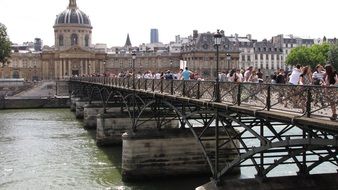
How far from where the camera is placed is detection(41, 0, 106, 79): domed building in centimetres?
15238

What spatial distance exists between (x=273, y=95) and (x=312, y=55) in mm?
92374

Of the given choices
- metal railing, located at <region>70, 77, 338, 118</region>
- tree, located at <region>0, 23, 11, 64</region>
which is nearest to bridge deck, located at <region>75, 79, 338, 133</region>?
metal railing, located at <region>70, 77, 338, 118</region>

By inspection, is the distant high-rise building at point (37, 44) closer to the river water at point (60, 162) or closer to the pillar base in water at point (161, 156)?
the river water at point (60, 162)

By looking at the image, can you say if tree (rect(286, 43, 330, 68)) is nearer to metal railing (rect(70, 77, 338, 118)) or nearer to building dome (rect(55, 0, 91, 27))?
building dome (rect(55, 0, 91, 27))

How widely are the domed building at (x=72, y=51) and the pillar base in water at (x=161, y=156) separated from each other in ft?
407

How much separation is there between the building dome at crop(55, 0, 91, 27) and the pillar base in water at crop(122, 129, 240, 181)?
131 meters

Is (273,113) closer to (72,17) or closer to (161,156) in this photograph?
(161,156)

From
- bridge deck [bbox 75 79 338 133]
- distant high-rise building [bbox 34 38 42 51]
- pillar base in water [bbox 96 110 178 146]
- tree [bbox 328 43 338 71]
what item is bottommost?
pillar base in water [bbox 96 110 178 146]

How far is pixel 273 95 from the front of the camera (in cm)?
1435

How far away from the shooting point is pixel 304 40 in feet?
512

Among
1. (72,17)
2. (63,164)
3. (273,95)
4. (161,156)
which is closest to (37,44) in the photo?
(72,17)

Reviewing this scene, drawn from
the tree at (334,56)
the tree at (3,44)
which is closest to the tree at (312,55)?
the tree at (334,56)

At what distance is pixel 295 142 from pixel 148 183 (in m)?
14.5

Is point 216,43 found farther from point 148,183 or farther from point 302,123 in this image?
point 148,183
